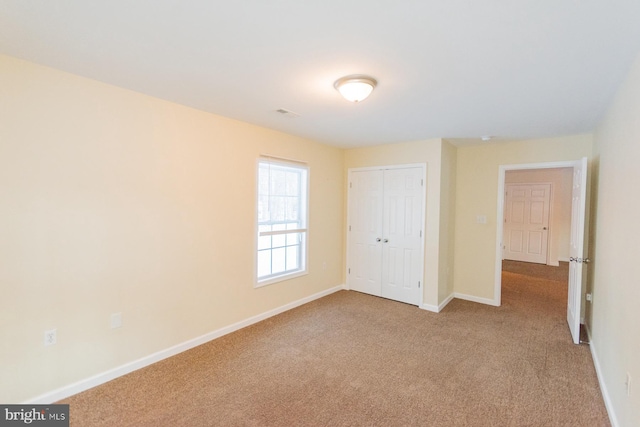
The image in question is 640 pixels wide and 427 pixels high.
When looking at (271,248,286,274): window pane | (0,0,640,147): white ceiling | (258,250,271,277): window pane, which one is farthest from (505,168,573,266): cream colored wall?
(258,250,271,277): window pane

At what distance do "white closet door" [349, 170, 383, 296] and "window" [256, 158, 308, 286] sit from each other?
39.2 inches

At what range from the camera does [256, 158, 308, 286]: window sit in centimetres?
378

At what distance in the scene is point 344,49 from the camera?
71.1 inches

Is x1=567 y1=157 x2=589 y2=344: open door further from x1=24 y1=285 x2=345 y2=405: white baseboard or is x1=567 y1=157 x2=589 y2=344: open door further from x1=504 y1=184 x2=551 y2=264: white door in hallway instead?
x1=504 y1=184 x2=551 y2=264: white door in hallway

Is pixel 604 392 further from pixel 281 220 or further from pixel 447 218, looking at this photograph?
pixel 281 220

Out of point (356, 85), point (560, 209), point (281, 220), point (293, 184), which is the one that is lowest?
point (281, 220)

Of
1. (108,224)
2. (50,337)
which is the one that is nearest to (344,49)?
(108,224)

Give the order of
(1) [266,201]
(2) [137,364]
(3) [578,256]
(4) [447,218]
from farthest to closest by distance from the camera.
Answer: (4) [447,218] < (1) [266,201] < (3) [578,256] < (2) [137,364]

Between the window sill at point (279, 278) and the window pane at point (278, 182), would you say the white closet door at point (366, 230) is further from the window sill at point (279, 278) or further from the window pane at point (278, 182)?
the window pane at point (278, 182)

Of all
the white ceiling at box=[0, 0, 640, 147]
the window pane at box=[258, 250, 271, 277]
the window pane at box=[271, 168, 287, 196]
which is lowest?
the window pane at box=[258, 250, 271, 277]

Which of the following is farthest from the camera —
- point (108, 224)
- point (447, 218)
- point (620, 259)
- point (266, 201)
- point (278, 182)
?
point (447, 218)

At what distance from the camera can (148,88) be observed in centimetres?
248

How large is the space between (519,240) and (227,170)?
765cm

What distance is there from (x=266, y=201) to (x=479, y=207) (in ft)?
10.4
